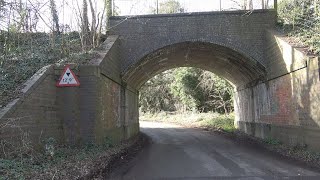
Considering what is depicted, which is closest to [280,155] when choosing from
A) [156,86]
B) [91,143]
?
[91,143]

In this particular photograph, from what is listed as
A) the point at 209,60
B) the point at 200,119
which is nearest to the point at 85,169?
the point at 209,60

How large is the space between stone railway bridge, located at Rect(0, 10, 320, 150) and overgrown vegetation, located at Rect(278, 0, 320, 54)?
1.76 feet

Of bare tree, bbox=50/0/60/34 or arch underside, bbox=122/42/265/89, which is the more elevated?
bare tree, bbox=50/0/60/34

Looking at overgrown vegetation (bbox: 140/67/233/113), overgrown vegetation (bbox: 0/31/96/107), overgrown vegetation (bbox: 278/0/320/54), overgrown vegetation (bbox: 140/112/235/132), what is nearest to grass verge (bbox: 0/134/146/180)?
overgrown vegetation (bbox: 0/31/96/107)

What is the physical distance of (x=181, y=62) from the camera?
78.4 feet

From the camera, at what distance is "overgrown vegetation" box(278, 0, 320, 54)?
13443 mm

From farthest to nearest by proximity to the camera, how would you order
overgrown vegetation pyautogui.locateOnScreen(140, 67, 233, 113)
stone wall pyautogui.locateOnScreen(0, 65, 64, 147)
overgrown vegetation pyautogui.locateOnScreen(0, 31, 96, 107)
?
overgrown vegetation pyautogui.locateOnScreen(140, 67, 233, 113)
overgrown vegetation pyautogui.locateOnScreen(0, 31, 96, 107)
stone wall pyautogui.locateOnScreen(0, 65, 64, 147)

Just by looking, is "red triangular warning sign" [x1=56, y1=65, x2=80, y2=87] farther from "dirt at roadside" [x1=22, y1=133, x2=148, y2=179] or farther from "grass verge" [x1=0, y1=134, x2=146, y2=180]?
"dirt at roadside" [x1=22, y1=133, x2=148, y2=179]

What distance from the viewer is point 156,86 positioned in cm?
5203

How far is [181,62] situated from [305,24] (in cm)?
1007

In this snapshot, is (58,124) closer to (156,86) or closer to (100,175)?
(100,175)

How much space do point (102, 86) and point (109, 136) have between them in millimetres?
2264

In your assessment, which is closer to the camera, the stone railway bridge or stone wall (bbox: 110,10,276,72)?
the stone railway bridge

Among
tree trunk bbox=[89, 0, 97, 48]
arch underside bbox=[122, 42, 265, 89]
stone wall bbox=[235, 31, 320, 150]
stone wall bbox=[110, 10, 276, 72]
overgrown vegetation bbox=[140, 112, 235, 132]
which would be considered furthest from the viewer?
overgrown vegetation bbox=[140, 112, 235, 132]
